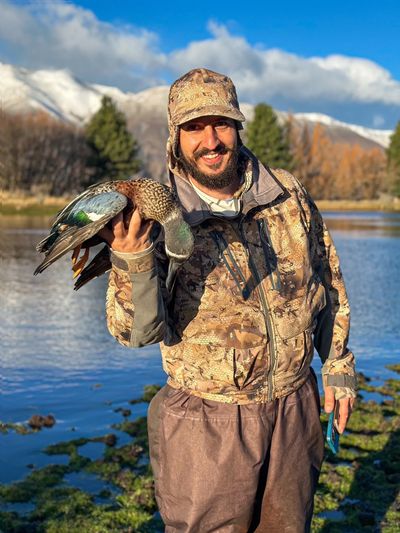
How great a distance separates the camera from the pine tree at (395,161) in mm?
84000

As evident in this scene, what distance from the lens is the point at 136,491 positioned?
19.4 ft

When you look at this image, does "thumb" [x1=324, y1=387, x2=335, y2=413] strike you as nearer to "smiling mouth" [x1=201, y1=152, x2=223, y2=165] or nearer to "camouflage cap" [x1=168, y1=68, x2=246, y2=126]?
"smiling mouth" [x1=201, y1=152, x2=223, y2=165]

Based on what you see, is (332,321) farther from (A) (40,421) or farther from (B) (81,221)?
(A) (40,421)

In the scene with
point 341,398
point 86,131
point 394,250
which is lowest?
point 394,250

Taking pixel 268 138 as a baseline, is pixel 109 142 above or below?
below

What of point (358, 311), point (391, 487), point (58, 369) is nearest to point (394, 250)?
point (358, 311)

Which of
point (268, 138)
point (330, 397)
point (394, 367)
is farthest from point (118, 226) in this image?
point (268, 138)

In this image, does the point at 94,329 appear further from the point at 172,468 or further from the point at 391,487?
the point at 172,468

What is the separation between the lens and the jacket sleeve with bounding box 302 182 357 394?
3.90 metres

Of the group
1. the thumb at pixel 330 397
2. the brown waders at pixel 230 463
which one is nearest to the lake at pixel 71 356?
the brown waders at pixel 230 463

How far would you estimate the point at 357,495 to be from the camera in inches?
235

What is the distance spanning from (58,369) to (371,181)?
96.6 metres

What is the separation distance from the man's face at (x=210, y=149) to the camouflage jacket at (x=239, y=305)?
0.39 ft

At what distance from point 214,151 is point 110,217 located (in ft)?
3.10
